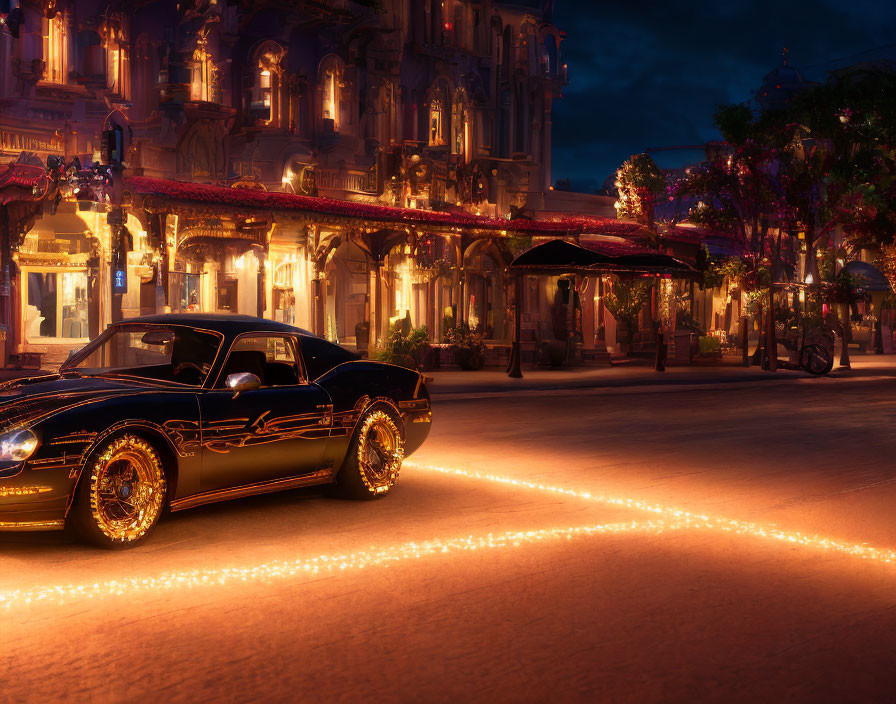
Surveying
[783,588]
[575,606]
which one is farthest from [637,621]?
[783,588]

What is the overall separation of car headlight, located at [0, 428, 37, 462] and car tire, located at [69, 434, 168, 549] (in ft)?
1.23

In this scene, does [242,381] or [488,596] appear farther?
[242,381]

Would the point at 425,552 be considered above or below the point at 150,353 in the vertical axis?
below

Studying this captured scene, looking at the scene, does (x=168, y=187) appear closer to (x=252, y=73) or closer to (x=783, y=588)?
(x=252, y=73)

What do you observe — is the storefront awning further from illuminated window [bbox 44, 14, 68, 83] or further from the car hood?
the car hood

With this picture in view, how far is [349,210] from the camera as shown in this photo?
27.1 meters

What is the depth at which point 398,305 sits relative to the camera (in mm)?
35375

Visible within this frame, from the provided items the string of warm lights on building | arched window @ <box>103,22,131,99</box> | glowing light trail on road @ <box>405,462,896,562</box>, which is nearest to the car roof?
the string of warm lights on building

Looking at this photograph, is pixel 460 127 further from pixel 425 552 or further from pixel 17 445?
pixel 17 445

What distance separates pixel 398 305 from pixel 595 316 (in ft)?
22.6

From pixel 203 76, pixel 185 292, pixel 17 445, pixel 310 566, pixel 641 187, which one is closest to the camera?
pixel 17 445

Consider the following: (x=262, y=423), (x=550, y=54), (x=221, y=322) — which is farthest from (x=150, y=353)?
(x=550, y=54)

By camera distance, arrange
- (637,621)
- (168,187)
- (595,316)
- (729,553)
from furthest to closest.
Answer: (595,316)
(168,187)
(729,553)
(637,621)

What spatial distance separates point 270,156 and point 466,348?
7480mm
